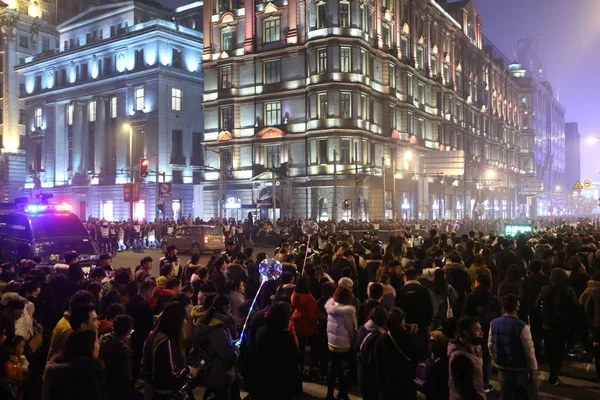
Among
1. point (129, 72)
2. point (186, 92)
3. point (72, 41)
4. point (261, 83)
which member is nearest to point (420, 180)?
point (261, 83)

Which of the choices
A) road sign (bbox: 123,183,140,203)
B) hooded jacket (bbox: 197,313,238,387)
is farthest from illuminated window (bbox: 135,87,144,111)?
hooded jacket (bbox: 197,313,238,387)

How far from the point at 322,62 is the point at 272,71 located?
6244 millimetres

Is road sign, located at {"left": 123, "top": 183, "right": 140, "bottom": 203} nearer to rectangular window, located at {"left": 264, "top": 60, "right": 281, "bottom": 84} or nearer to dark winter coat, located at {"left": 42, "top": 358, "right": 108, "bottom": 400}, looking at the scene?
rectangular window, located at {"left": 264, "top": 60, "right": 281, "bottom": 84}

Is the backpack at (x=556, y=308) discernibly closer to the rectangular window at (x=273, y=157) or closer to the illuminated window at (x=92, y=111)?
the rectangular window at (x=273, y=157)

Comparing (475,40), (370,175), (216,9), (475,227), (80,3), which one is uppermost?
(80,3)

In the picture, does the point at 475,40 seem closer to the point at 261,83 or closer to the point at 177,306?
the point at 261,83

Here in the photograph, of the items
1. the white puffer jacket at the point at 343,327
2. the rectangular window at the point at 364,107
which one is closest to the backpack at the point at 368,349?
the white puffer jacket at the point at 343,327

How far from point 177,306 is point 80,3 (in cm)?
9632

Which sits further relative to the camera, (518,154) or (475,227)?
(518,154)

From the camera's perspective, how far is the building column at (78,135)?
6731 centimetres

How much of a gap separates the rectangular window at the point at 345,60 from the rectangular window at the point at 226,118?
527 inches

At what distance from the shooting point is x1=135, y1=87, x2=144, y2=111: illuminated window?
60250mm

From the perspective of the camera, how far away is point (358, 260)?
1338 cm

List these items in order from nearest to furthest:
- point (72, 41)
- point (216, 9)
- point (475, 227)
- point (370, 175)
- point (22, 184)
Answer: point (475, 227), point (370, 175), point (216, 9), point (72, 41), point (22, 184)
